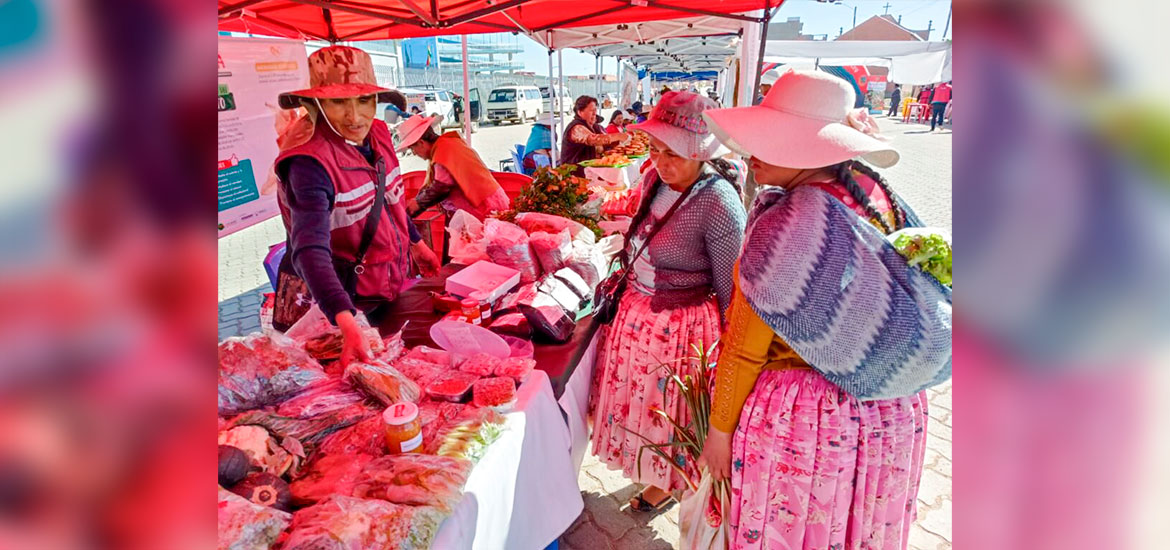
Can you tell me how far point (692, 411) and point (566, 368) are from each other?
49 centimetres

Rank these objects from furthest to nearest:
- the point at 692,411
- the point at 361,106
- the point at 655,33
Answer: the point at 655,33 → the point at 361,106 → the point at 692,411

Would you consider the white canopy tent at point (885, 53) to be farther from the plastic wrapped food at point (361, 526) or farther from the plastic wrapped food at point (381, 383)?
the plastic wrapped food at point (361, 526)

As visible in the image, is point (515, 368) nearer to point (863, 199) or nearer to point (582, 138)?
point (863, 199)

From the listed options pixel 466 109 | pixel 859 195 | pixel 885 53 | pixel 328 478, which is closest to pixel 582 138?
pixel 466 109

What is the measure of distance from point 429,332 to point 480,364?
0.44 meters

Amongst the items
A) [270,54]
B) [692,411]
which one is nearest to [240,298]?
[270,54]

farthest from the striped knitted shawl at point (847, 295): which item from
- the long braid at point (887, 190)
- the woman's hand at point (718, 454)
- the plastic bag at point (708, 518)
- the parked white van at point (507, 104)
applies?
the parked white van at point (507, 104)

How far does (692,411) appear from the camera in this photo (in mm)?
2117

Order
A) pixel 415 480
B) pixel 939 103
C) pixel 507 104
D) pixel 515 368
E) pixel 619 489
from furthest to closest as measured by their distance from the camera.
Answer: pixel 507 104, pixel 939 103, pixel 619 489, pixel 515 368, pixel 415 480

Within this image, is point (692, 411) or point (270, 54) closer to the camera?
point (692, 411)

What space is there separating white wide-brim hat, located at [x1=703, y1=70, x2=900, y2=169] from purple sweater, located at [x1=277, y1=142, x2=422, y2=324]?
1351mm

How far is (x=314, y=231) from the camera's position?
80.1 inches
